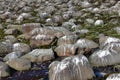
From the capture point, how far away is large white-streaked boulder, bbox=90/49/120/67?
9.48 metres

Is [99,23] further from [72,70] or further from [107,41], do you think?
[72,70]

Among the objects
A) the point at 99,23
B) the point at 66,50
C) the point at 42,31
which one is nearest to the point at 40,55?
the point at 66,50

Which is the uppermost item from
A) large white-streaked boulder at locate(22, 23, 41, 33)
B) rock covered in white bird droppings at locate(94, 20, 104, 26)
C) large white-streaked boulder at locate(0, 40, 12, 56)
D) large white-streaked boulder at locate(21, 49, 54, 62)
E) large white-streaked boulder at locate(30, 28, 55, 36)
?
large white-streaked boulder at locate(21, 49, 54, 62)

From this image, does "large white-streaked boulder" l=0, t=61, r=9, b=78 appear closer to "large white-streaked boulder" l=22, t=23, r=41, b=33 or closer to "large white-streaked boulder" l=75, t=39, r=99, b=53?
"large white-streaked boulder" l=75, t=39, r=99, b=53

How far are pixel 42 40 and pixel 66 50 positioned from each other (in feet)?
5.51

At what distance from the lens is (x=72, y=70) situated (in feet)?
28.2

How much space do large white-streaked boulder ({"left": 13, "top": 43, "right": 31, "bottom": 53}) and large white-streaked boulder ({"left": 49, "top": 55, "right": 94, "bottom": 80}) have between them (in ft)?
8.14

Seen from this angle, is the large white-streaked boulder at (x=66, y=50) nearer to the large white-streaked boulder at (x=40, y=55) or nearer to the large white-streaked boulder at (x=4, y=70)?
the large white-streaked boulder at (x=40, y=55)

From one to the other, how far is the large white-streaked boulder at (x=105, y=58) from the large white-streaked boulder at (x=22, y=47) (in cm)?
235

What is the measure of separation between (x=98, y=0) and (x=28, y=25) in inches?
328

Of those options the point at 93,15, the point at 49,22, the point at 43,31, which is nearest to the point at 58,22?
the point at 49,22

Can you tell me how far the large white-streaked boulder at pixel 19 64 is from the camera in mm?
9570

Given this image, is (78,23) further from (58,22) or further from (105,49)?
(105,49)

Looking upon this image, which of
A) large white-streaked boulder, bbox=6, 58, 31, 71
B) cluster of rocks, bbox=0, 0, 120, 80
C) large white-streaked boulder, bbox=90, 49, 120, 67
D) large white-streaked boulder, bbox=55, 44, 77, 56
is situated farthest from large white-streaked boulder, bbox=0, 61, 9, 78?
large white-streaked boulder, bbox=90, 49, 120, 67
